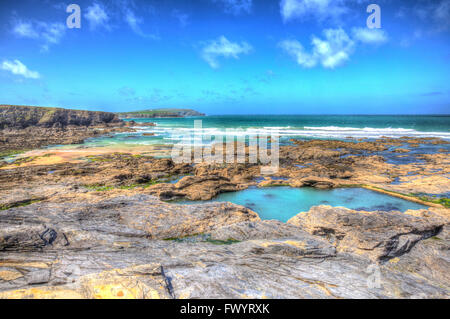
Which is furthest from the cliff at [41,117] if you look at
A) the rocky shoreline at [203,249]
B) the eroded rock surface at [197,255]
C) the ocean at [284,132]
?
the eroded rock surface at [197,255]

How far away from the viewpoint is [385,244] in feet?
23.2

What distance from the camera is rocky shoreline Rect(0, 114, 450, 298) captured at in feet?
14.6

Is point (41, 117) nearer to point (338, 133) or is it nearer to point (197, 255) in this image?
point (338, 133)

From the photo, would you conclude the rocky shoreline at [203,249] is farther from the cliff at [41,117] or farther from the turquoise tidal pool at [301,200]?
the cliff at [41,117]

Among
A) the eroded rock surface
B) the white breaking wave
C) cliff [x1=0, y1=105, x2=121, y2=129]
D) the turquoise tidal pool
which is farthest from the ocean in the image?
the eroded rock surface

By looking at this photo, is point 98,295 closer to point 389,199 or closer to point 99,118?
point 389,199

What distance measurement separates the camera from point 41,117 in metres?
64.2

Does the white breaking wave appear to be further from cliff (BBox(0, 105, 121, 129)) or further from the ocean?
cliff (BBox(0, 105, 121, 129))

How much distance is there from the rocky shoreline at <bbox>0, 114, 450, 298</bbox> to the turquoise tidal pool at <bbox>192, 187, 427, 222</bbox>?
126 cm

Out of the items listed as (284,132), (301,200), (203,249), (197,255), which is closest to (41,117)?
(284,132)

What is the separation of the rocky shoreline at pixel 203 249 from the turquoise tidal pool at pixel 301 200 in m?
1.26

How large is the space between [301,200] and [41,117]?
76220mm

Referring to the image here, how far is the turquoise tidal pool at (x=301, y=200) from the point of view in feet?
39.7
